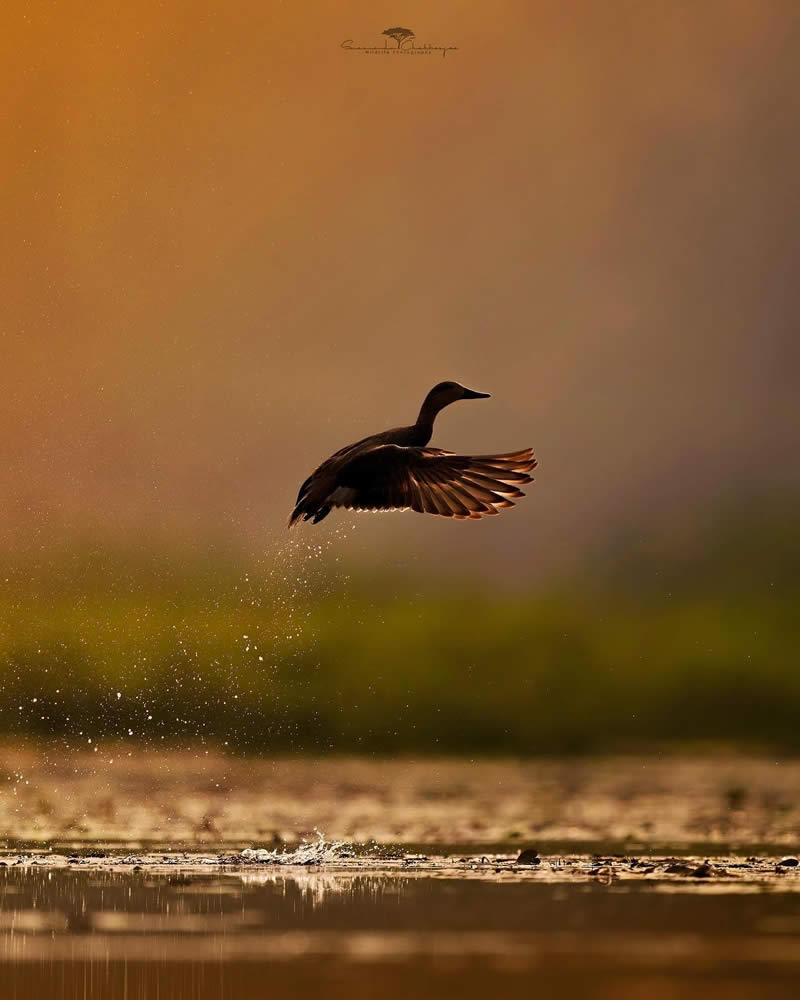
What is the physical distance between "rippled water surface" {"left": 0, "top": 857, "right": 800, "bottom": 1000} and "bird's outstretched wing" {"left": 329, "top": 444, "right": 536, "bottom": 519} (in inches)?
70.6

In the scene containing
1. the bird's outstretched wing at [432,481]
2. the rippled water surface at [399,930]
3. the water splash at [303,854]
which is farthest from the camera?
the water splash at [303,854]

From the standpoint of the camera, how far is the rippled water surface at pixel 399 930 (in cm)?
845

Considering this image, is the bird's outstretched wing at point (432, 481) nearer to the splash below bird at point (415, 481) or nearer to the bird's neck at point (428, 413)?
the splash below bird at point (415, 481)

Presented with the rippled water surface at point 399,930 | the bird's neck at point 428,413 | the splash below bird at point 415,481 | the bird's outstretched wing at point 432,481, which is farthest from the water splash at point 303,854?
the bird's neck at point 428,413

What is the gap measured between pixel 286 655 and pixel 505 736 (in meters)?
3.08

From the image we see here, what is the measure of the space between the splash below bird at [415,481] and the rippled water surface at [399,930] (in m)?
1.79

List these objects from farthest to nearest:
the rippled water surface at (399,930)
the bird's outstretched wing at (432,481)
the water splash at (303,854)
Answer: the water splash at (303,854), the bird's outstretched wing at (432,481), the rippled water surface at (399,930)

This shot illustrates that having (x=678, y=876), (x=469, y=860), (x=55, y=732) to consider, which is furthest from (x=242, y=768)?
(x=678, y=876)

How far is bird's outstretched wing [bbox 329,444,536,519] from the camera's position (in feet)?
34.9

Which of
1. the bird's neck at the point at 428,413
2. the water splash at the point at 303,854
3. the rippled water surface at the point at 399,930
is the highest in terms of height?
the bird's neck at the point at 428,413

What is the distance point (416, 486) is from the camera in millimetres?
10875

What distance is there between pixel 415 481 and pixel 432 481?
113 millimetres

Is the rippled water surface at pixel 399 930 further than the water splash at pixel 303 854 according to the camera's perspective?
No

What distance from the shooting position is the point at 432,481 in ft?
35.5
